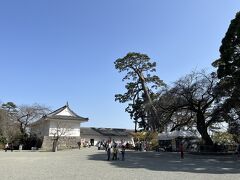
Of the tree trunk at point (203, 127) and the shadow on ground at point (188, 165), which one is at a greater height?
the tree trunk at point (203, 127)

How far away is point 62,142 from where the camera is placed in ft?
143

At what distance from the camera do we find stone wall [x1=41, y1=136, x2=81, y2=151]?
141ft

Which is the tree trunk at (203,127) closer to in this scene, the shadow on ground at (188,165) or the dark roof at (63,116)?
the shadow on ground at (188,165)

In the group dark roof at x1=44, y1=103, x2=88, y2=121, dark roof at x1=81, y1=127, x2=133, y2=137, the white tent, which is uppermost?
dark roof at x1=44, y1=103, x2=88, y2=121

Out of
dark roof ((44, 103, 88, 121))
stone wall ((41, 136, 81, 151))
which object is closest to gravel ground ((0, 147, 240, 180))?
stone wall ((41, 136, 81, 151))

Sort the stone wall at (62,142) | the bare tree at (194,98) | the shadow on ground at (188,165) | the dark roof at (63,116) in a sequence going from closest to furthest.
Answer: the shadow on ground at (188,165)
the bare tree at (194,98)
the stone wall at (62,142)
the dark roof at (63,116)

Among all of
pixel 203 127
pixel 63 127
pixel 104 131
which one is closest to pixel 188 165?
pixel 203 127

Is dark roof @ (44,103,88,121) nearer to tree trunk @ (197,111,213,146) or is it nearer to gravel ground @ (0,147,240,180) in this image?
tree trunk @ (197,111,213,146)

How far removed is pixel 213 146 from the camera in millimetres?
30297

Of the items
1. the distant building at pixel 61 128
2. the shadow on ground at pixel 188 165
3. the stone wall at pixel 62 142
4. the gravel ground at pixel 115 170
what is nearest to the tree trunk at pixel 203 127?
the shadow on ground at pixel 188 165

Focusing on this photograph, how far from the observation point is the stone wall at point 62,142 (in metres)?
43.0

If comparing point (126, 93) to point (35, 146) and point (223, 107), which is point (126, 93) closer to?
point (35, 146)

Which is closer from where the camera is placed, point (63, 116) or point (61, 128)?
point (61, 128)

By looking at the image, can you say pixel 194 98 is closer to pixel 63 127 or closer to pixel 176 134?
pixel 176 134
